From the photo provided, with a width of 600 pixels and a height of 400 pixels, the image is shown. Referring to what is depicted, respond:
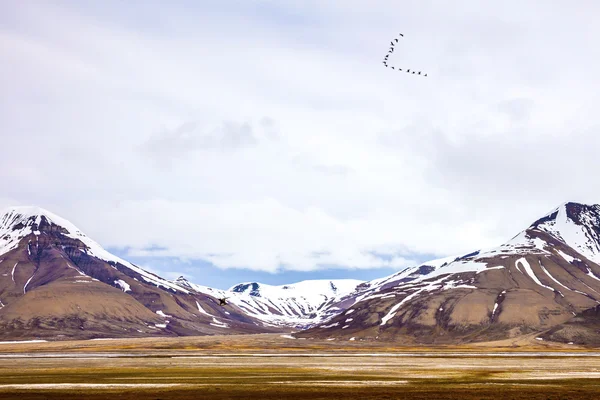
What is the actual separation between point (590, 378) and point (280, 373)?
40.0 meters

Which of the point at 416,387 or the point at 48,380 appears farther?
the point at 48,380

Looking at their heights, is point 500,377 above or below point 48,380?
below

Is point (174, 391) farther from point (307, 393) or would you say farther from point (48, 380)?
point (48, 380)

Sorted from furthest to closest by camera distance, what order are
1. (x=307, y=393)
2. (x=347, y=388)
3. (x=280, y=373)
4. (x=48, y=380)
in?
(x=280, y=373) < (x=48, y=380) < (x=347, y=388) < (x=307, y=393)

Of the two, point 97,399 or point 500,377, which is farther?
point 500,377

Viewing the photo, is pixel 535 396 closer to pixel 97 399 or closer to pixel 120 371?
pixel 97 399

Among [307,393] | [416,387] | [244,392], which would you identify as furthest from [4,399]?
[416,387]

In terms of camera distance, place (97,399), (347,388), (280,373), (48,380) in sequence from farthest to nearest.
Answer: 1. (280,373)
2. (48,380)
3. (347,388)
4. (97,399)

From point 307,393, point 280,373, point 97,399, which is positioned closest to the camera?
point 97,399

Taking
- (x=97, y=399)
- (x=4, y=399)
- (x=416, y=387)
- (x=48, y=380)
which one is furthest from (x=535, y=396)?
(x=48, y=380)

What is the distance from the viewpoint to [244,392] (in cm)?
6234

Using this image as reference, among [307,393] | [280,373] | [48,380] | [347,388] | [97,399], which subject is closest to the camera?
[97,399]

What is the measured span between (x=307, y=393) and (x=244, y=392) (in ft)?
20.2

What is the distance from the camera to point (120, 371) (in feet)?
316
